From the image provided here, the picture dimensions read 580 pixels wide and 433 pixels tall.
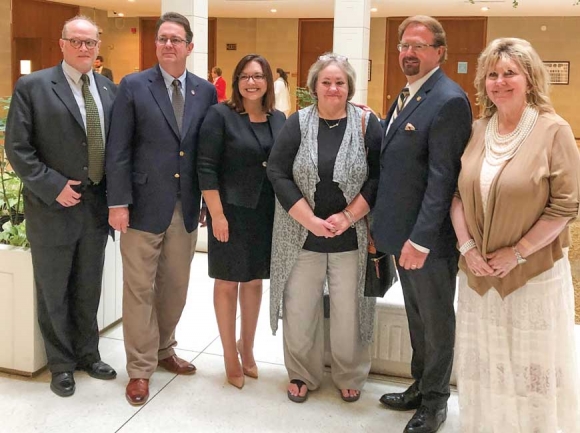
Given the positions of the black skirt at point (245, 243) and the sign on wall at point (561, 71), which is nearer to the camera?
the black skirt at point (245, 243)

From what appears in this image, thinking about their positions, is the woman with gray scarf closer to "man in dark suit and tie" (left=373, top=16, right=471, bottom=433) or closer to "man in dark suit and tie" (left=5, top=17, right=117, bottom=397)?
"man in dark suit and tie" (left=373, top=16, right=471, bottom=433)

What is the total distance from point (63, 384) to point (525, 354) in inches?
84.3

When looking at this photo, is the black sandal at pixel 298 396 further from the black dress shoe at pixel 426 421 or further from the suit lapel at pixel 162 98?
the suit lapel at pixel 162 98

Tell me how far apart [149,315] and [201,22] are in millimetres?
5798

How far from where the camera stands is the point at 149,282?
316 centimetres

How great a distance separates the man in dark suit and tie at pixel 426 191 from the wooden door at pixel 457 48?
14.7m

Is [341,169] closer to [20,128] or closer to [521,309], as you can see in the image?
[521,309]

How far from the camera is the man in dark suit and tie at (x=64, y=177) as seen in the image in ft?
9.78

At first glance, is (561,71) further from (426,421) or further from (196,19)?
(426,421)

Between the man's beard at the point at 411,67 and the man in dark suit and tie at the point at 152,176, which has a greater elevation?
the man's beard at the point at 411,67

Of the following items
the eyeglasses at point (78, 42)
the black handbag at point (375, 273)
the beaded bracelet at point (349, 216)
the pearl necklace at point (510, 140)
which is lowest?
the black handbag at point (375, 273)

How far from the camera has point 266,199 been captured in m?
3.09

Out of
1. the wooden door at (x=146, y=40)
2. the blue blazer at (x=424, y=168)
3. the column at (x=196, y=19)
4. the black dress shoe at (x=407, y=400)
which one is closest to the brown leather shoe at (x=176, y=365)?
the black dress shoe at (x=407, y=400)

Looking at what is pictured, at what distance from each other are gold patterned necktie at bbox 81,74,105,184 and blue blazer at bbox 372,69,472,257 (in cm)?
135
